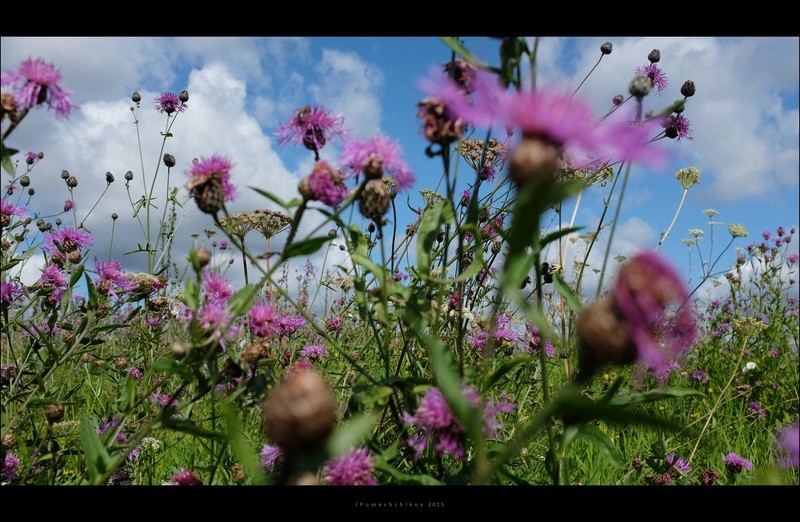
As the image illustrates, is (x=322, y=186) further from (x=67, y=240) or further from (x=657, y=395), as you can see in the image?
(x=67, y=240)

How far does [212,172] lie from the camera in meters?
0.90

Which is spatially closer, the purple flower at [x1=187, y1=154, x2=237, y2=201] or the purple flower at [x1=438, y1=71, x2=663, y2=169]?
the purple flower at [x1=438, y1=71, x2=663, y2=169]

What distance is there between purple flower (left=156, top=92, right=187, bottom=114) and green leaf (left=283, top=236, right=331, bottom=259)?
1646 mm

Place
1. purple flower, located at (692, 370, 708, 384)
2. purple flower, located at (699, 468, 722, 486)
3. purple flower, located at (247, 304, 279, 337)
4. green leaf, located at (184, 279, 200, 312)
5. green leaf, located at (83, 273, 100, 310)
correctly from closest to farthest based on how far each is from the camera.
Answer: green leaf, located at (184, 279, 200, 312) < purple flower, located at (247, 304, 279, 337) < green leaf, located at (83, 273, 100, 310) < purple flower, located at (699, 468, 722, 486) < purple flower, located at (692, 370, 708, 384)

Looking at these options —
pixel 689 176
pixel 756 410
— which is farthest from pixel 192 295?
pixel 756 410

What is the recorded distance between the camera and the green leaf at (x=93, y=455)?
0.79 meters

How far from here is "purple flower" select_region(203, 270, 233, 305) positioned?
41.6 inches

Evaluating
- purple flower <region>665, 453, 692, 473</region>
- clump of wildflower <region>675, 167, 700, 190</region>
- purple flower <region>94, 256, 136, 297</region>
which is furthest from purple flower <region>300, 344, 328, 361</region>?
clump of wildflower <region>675, 167, 700, 190</region>

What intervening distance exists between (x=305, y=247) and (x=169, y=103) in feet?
5.52

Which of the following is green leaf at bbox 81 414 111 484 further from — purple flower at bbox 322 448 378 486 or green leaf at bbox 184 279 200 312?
purple flower at bbox 322 448 378 486

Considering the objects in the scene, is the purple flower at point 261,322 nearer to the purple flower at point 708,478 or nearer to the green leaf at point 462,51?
the green leaf at point 462,51
